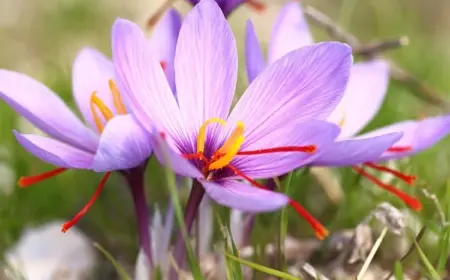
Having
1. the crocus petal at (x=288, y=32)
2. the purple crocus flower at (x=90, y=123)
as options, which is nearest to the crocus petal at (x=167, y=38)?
the purple crocus flower at (x=90, y=123)

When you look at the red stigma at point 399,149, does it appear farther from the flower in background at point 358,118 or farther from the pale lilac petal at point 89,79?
the pale lilac petal at point 89,79

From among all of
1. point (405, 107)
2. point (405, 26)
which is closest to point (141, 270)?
point (405, 107)

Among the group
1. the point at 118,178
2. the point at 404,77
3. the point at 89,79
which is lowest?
the point at 118,178

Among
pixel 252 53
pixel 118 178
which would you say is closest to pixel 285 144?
pixel 252 53

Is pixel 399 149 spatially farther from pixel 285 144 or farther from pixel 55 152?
pixel 55 152

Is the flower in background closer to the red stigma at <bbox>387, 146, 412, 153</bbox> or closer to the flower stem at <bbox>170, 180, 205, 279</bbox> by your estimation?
the red stigma at <bbox>387, 146, 412, 153</bbox>

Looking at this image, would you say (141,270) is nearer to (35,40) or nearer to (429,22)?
(35,40)
